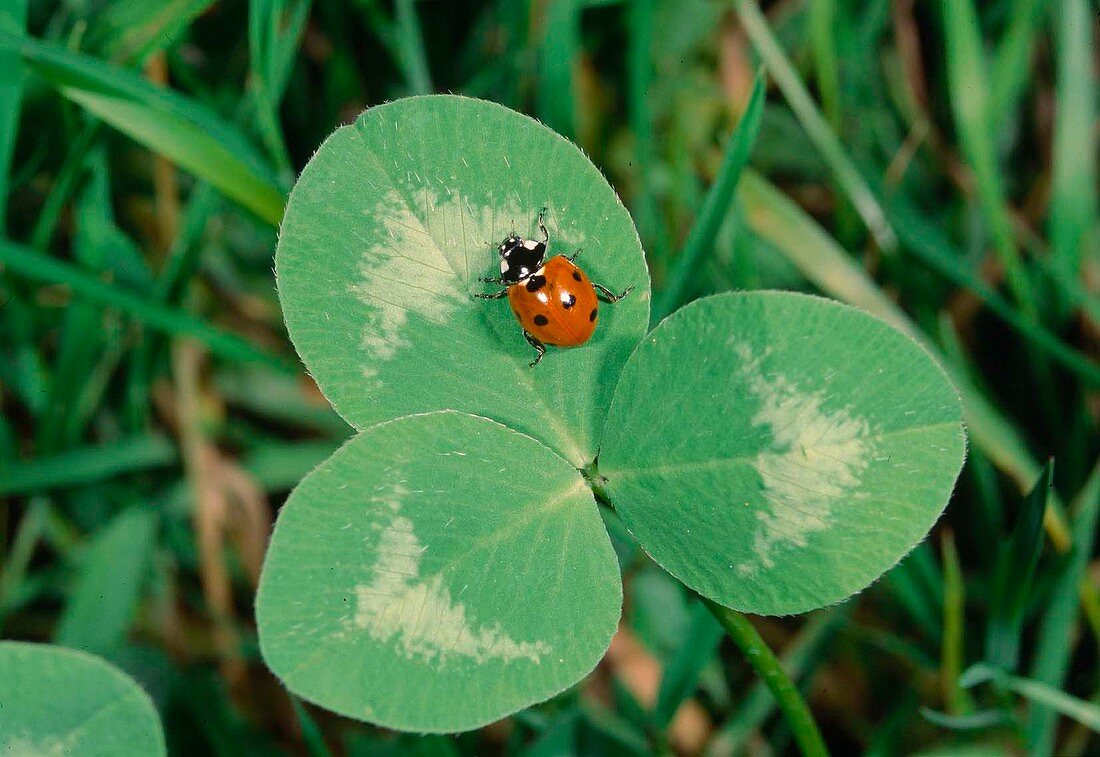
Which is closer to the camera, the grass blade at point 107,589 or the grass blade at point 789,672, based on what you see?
the grass blade at point 789,672

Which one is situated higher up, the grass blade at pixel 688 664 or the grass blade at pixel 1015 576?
the grass blade at pixel 1015 576

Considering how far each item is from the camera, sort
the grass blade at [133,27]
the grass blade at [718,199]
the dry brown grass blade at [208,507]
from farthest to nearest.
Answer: the dry brown grass blade at [208,507] < the grass blade at [133,27] < the grass blade at [718,199]

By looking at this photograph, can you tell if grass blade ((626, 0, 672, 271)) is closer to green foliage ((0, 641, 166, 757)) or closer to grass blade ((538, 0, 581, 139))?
grass blade ((538, 0, 581, 139))

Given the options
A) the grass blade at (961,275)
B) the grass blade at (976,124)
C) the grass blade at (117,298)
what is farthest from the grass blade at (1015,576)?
the grass blade at (117,298)

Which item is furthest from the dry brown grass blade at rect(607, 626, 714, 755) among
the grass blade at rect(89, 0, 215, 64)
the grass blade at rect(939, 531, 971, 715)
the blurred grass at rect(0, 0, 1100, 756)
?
the grass blade at rect(89, 0, 215, 64)

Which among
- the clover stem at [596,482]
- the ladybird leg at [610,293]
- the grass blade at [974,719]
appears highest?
the ladybird leg at [610,293]

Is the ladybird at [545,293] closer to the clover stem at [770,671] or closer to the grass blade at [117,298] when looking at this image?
the clover stem at [770,671]

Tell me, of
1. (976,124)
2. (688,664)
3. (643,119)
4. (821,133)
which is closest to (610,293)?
(688,664)
